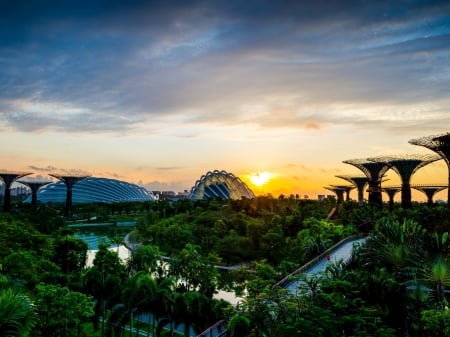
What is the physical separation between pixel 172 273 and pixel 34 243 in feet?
26.4

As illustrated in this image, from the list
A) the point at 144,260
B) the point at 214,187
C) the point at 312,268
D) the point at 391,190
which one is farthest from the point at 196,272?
the point at 214,187

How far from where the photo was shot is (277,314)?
12.4 metres

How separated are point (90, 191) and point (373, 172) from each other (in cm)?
9294

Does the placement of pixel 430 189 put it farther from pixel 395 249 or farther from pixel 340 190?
pixel 395 249

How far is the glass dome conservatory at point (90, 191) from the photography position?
12925 cm

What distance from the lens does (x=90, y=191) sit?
432 ft

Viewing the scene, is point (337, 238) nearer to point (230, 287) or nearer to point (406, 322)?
point (230, 287)

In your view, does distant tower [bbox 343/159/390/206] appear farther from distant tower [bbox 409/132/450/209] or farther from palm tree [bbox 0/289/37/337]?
palm tree [bbox 0/289/37/337]

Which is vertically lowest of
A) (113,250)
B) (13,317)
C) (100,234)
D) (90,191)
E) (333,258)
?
(100,234)

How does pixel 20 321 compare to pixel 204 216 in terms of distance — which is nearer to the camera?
pixel 20 321

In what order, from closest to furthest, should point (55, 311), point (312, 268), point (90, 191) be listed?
point (55, 311) < point (312, 268) < point (90, 191)

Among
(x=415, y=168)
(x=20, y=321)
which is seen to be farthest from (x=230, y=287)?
(x=415, y=168)

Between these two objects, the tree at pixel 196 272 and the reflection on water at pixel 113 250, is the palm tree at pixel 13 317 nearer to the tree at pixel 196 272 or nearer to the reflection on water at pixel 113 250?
the reflection on water at pixel 113 250

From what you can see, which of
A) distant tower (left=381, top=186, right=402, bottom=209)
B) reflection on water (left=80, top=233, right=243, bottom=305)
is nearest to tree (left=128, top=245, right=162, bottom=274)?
reflection on water (left=80, top=233, right=243, bottom=305)
